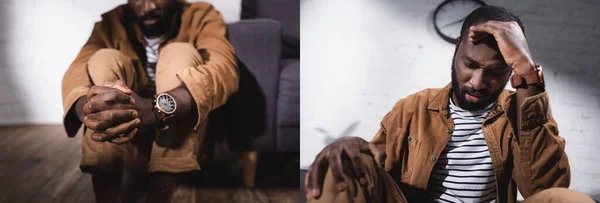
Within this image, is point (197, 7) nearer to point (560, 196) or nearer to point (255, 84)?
point (255, 84)

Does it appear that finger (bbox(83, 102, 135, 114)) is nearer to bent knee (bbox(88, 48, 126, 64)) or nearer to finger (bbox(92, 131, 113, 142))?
finger (bbox(92, 131, 113, 142))

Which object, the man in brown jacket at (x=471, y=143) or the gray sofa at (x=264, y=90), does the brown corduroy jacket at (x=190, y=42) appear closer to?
the gray sofa at (x=264, y=90)

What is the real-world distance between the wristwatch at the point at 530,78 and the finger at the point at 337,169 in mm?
297

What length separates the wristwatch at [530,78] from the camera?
2.68 feet

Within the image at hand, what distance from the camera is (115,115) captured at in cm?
91

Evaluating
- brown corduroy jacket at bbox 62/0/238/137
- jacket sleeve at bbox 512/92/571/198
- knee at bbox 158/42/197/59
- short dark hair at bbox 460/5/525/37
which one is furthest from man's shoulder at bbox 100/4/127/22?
jacket sleeve at bbox 512/92/571/198

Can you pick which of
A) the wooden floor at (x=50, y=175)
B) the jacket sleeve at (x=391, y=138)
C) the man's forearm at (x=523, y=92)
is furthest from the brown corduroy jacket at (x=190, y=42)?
the man's forearm at (x=523, y=92)

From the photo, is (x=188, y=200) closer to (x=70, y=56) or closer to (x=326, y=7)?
(x=70, y=56)

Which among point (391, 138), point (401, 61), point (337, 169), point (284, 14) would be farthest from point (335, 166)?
point (284, 14)

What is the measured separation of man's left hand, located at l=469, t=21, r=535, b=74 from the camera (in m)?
0.81

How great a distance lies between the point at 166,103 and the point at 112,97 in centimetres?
12

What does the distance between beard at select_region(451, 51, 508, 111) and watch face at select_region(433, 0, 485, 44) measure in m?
0.11

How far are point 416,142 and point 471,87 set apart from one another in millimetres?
146

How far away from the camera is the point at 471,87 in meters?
0.89
